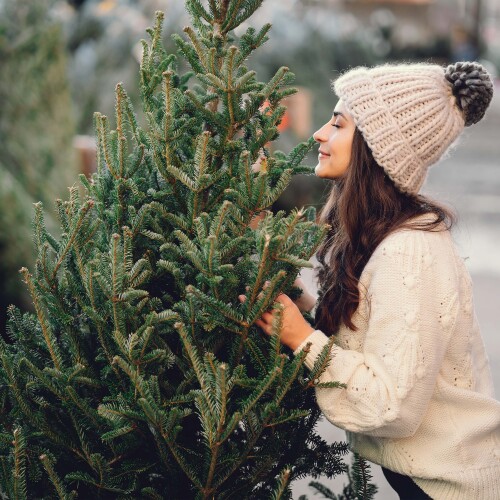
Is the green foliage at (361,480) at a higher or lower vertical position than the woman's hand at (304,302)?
lower

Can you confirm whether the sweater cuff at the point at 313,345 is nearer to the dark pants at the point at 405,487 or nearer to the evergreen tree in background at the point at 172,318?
the evergreen tree in background at the point at 172,318

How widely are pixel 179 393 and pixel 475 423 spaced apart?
809 millimetres

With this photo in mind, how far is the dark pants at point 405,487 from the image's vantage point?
7.20 feet

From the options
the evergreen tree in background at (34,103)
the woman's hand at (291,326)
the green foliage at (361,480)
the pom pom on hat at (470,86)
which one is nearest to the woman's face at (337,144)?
the pom pom on hat at (470,86)

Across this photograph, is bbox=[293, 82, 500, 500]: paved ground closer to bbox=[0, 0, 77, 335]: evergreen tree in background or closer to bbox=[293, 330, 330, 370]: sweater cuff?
bbox=[293, 330, 330, 370]: sweater cuff

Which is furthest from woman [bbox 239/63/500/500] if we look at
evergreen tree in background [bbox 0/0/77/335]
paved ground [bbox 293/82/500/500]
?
evergreen tree in background [bbox 0/0/77/335]

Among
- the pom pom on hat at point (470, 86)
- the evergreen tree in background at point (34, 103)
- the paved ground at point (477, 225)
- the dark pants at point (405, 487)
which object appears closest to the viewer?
the dark pants at point (405, 487)

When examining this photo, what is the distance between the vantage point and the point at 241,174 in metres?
1.99

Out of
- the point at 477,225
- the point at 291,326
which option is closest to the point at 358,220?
the point at 291,326

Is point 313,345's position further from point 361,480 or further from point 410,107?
point 410,107

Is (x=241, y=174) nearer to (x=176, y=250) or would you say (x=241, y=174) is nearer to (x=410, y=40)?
(x=176, y=250)

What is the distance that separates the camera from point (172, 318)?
6.20 ft

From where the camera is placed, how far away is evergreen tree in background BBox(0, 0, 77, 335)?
17.9 feet

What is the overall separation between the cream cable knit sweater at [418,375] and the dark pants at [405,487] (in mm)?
57
